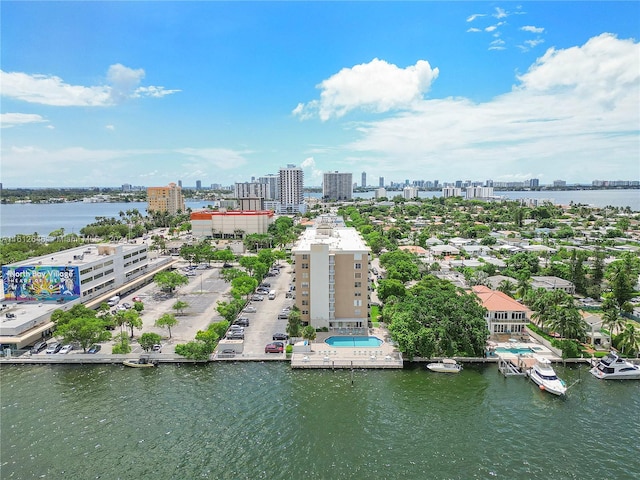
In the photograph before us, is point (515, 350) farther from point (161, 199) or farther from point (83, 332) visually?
point (161, 199)

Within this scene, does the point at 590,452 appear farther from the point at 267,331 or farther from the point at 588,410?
the point at 267,331

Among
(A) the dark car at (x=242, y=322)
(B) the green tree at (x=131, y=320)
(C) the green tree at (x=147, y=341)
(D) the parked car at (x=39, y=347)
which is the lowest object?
(D) the parked car at (x=39, y=347)

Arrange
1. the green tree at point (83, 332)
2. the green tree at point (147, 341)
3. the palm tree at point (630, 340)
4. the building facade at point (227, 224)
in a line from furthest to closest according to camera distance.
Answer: the building facade at point (227, 224) < the green tree at point (83, 332) < the green tree at point (147, 341) < the palm tree at point (630, 340)

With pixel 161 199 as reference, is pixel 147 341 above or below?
below

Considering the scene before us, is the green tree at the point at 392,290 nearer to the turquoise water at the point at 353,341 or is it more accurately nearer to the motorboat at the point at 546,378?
the turquoise water at the point at 353,341

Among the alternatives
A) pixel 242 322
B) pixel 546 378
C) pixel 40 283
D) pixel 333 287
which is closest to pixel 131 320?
pixel 242 322

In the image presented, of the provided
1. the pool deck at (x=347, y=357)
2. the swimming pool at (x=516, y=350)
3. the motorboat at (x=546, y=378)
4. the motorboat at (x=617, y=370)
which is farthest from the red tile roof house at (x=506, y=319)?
the pool deck at (x=347, y=357)
